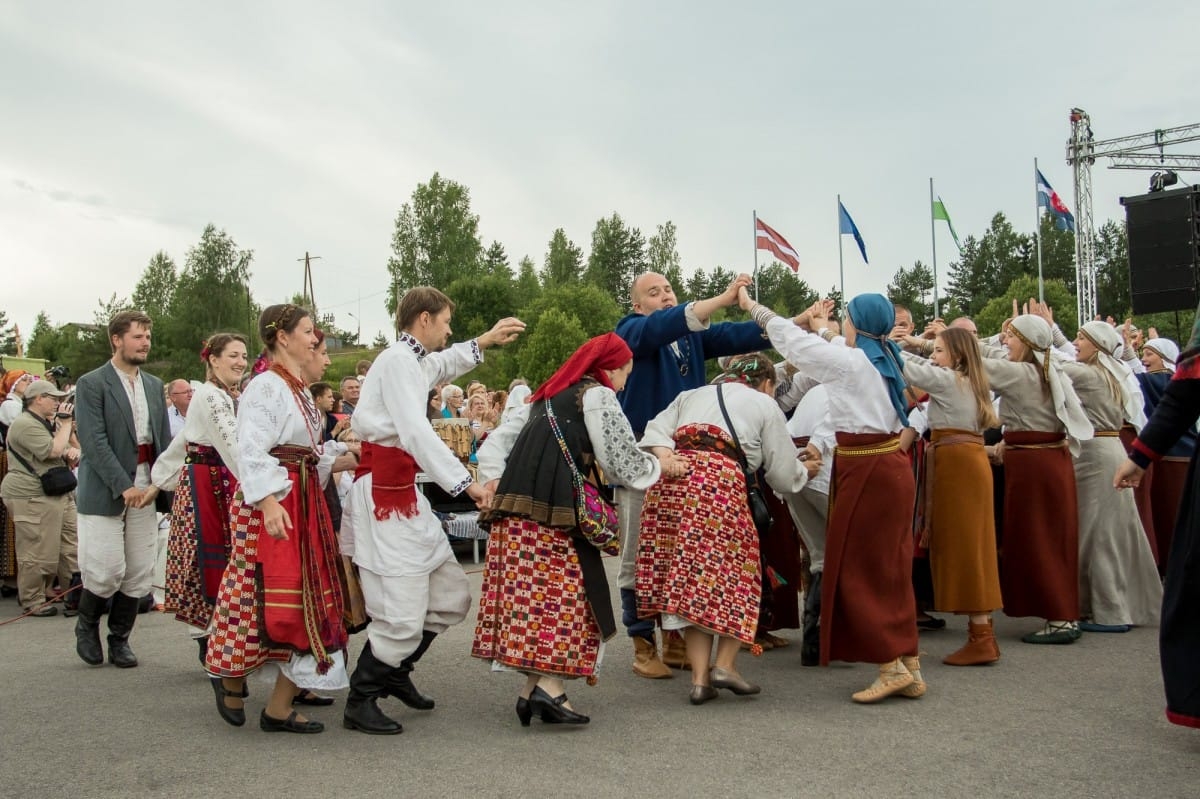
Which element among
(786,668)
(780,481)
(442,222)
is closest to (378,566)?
(780,481)

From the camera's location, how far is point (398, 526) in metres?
4.60

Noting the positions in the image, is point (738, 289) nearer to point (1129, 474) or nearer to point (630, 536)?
point (630, 536)

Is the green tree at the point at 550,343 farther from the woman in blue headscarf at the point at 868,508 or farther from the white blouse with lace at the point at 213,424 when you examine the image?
the woman in blue headscarf at the point at 868,508

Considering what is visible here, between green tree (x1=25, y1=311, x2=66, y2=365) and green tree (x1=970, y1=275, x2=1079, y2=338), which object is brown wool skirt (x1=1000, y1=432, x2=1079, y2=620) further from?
green tree (x1=25, y1=311, x2=66, y2=365)

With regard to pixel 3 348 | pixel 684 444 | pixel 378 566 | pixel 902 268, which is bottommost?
pixel 378 566

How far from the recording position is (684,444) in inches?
209

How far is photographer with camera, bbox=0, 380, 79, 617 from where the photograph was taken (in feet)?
28.3

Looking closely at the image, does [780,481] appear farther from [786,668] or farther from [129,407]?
[129,407]

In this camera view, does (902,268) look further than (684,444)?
Yes

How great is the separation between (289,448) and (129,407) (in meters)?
A: 2.09

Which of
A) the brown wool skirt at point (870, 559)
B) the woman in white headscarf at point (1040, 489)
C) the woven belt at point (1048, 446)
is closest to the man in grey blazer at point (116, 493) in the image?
the brown wool skirt at point (870, 559)

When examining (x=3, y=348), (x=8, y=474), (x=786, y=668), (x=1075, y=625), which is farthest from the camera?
(x=3, y=348)

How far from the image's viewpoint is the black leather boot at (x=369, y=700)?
14.8 ft

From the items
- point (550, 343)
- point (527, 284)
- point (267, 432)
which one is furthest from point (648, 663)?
point (527, 284)
